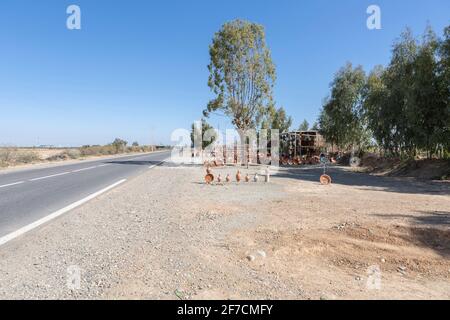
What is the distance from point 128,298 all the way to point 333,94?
3464 cm

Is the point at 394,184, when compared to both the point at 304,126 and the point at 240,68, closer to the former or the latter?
the point at 240,68

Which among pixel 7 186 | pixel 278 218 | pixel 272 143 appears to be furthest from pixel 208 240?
pixel 272 143

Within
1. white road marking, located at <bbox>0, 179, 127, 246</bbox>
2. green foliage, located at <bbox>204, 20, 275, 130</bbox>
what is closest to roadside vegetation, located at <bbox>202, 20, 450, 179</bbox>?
green foliage, located at <bbox>204, 20, 275, 130</bbox>

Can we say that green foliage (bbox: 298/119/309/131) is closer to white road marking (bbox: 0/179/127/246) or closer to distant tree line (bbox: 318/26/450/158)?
distant tree line (bbox: 318/26/450/158)

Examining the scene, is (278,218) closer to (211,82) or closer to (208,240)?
(208,240)

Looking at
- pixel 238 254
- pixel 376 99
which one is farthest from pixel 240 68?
pixel 238 254

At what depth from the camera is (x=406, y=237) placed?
19.6 feet

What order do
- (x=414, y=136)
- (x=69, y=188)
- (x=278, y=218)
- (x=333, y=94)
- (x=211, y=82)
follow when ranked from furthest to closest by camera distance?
(x=333, y=94)
(x=211, y=82)
(x=414, y=136)
(x=69, y=188)
(x=278, y=218)

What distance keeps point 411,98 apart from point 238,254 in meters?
18.4

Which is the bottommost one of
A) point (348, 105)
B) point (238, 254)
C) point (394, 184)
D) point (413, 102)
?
point (394, 184)

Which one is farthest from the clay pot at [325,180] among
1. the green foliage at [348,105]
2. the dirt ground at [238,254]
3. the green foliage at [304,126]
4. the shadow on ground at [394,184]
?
the green foliage at [304,126]

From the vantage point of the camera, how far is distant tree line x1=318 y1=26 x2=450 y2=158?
1884 cm

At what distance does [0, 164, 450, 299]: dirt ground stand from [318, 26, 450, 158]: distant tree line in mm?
12279

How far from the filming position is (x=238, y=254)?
203 inches
